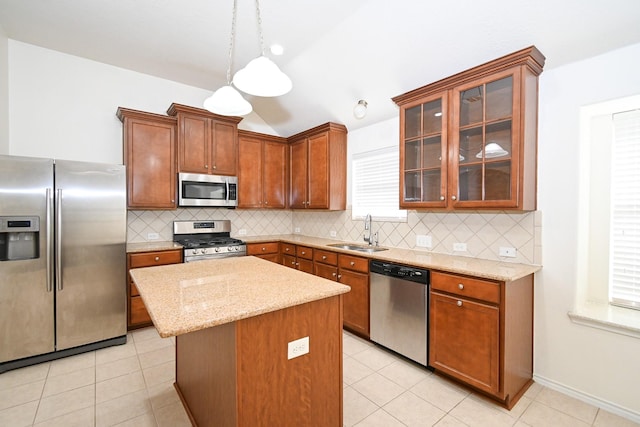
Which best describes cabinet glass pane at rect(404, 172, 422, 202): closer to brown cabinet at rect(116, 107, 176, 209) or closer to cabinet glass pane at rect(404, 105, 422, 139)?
cabinet glass pane at rect(404, 105, 422, 139)

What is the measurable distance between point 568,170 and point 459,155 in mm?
734

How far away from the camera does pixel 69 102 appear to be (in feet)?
10.5

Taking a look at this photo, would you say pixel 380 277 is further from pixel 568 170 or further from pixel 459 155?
pixel 568 170

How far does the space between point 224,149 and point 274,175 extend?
880 millimetres

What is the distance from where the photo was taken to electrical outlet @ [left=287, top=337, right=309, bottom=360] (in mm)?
1422

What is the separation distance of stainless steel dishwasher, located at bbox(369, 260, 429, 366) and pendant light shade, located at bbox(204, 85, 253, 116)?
5.91 ft

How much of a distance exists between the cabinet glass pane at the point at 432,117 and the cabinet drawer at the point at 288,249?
87.7 inches

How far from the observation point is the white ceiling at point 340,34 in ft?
6.36

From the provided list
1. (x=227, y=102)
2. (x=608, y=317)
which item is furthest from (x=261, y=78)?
(x=608, y=317)

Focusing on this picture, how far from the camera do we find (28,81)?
300 cm

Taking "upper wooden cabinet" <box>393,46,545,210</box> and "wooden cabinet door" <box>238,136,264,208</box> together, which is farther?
"wooden cabinet door" <box>238,136,264,208</box>

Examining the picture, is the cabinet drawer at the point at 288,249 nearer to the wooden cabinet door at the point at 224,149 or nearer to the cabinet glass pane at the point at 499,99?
A: the wooden cabinet door at the point at 224,149

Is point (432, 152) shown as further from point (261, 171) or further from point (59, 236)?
point (59, 236)

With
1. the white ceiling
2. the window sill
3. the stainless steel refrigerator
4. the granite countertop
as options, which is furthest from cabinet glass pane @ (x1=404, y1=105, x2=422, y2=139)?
the stainless steel refrigerator
